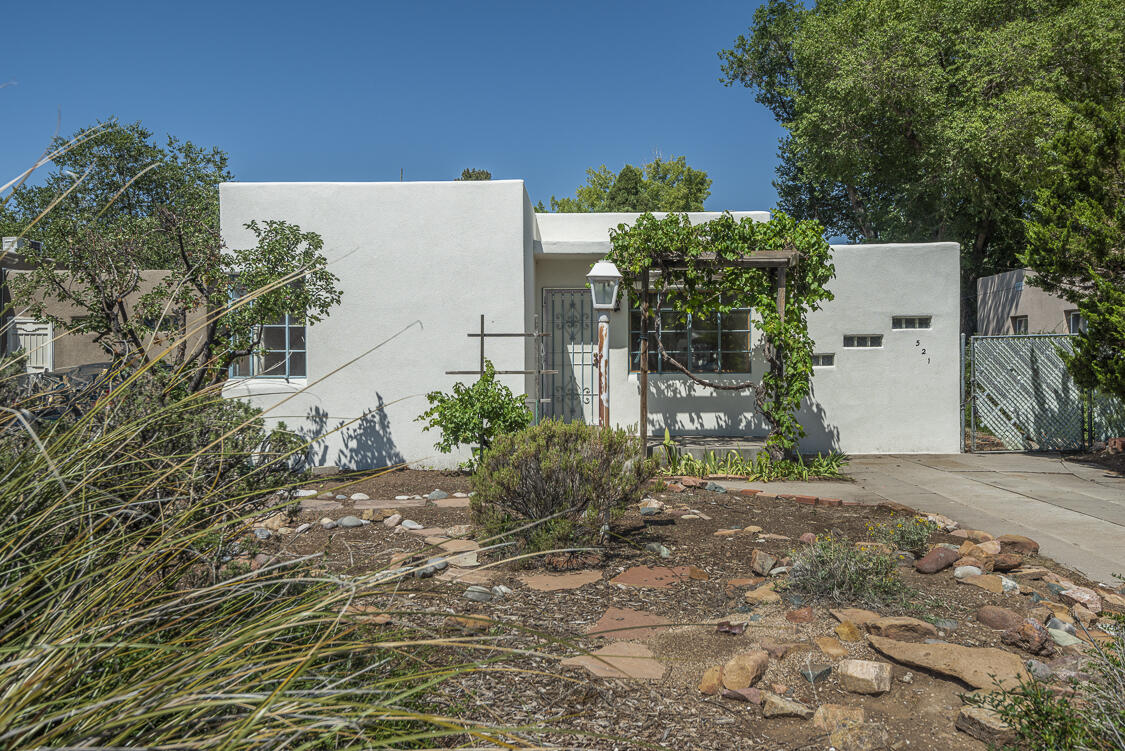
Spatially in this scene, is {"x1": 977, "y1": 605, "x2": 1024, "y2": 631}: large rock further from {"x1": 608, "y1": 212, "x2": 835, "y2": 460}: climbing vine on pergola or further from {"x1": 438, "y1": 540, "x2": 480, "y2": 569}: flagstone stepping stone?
{"x1": 608, "y1": 212, "x2": 835, "y2": 460}: climbing vine on pergola

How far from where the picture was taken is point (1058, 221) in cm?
923

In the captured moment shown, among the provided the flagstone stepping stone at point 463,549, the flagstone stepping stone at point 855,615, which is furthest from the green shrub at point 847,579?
the flagstone stepping stone at point 463,549

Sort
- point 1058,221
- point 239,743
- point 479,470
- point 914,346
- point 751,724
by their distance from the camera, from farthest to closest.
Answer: point 914,346
point 1058,221
point 479,470
point 751,724
point 239,743

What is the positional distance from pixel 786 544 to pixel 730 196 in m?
27.0

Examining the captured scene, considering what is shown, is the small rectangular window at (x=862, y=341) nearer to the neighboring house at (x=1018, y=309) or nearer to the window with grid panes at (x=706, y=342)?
the window with grid panes at (x=706, y=342)

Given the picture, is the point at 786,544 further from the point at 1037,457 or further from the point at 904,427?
the point at 1037,457

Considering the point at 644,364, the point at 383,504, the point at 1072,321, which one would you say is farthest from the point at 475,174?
the point at 383,504

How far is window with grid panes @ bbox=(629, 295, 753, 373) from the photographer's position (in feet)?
33.3

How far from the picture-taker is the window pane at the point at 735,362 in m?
10.1

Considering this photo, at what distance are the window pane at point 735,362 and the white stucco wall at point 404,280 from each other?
3.33m

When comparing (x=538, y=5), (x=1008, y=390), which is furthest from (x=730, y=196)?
(x=1008, y=390)

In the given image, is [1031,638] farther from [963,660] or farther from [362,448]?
[362,448]

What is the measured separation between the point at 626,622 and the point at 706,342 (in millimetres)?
7252

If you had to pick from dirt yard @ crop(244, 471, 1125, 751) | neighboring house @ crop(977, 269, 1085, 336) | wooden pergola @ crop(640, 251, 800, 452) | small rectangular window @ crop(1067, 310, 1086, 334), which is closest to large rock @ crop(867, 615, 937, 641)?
dirt yard @ crop(244, 471, 1125, 751)
